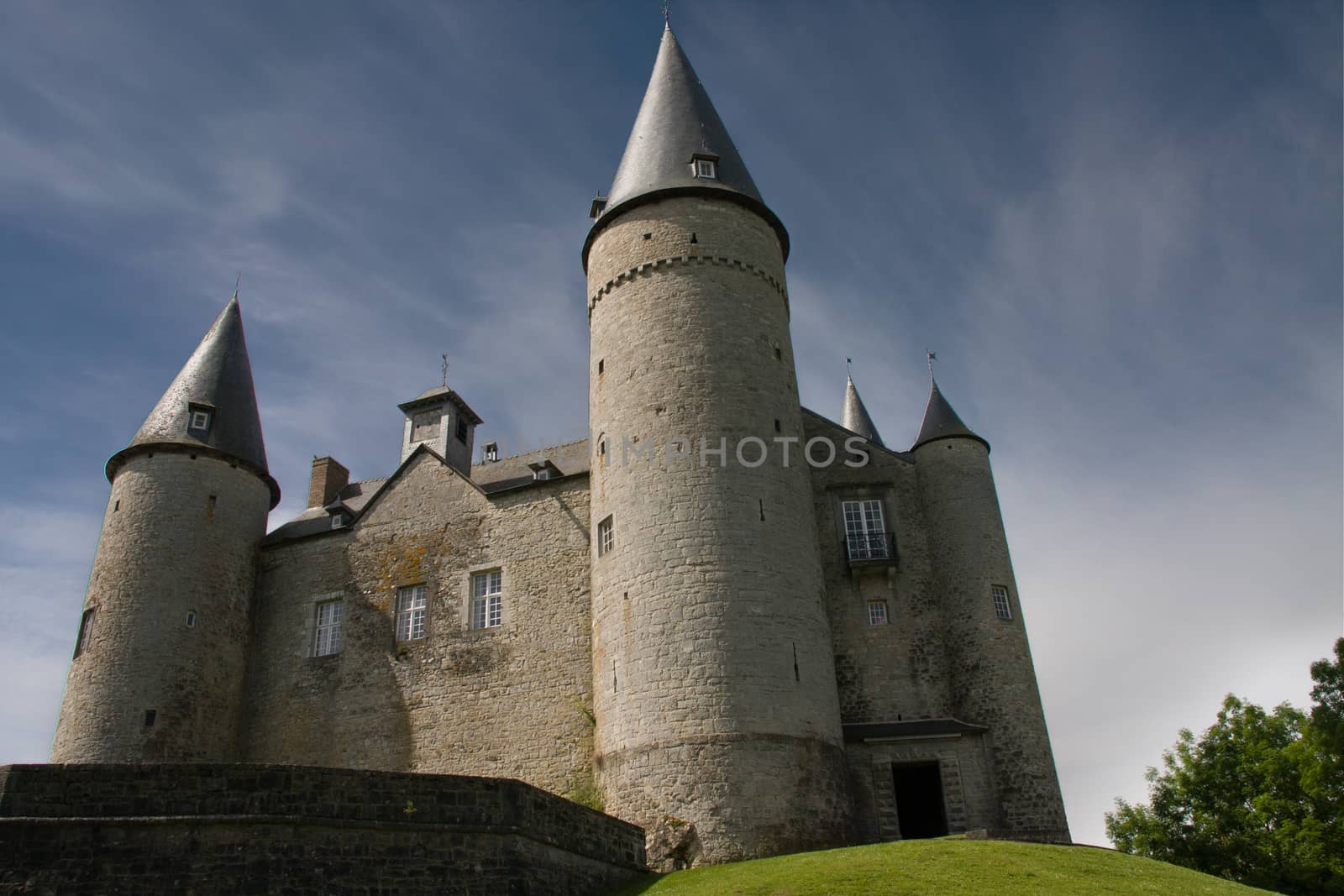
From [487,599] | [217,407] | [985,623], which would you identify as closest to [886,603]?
[985,623]

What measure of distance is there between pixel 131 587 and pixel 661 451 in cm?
1352

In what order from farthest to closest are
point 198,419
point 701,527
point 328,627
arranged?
1. point 198,419
2. point 328,627
3. point 701,527

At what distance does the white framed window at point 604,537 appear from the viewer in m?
22.0

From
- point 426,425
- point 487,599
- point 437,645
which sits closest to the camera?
point 437,645

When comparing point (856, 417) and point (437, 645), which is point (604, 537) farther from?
point (856, 417)

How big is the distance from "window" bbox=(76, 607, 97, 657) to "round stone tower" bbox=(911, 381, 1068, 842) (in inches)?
770

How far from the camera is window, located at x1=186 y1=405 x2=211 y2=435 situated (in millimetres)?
27688

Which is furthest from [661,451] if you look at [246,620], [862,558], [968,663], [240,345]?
[240,345]

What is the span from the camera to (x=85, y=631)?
25359mm

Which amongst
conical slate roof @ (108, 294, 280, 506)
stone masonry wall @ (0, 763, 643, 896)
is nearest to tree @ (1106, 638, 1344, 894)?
stone masonry wall @ (0, 763, 643, 896)

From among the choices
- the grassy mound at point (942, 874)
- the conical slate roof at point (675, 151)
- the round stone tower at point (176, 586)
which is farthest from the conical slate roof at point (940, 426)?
the round stone tower at point (176, 586)

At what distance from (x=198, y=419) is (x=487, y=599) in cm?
952

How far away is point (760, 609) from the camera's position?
65.7 feet

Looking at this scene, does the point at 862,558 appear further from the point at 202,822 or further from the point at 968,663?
the point at 202,822
